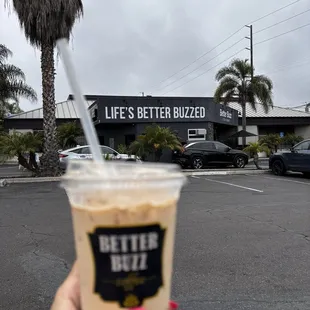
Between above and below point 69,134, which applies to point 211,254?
below

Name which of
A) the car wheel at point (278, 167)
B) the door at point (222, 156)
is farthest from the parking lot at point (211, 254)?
the door at point (222, 156)

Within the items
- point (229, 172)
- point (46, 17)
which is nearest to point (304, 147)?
point (229, 172)

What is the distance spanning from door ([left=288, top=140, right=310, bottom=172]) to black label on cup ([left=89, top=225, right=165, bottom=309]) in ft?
50.0

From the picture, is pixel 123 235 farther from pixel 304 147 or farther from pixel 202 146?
pixel 202 146

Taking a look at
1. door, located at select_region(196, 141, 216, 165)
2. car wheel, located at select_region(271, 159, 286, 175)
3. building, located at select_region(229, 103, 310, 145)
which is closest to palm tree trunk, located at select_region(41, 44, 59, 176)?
door, located at select_region(196, 141, 216, 165)

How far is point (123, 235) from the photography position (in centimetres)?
95

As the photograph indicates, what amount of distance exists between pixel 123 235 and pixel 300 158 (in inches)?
614

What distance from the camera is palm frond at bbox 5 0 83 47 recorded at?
46.6 feet

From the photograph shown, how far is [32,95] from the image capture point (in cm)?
2602

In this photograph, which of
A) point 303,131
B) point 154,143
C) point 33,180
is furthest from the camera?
point 303,131

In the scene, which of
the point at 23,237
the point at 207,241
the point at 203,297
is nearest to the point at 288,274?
the point at 203,297

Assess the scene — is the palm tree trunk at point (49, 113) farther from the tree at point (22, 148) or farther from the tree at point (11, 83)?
the tree at point (11, 83)

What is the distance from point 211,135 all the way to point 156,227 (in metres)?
24.4

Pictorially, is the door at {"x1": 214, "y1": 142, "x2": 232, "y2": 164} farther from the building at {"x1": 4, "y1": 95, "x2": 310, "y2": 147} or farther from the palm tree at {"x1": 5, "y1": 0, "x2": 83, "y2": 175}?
the palm tree at {"x1": 5, "y1": 0, "x2": 83, "y2": 175}
